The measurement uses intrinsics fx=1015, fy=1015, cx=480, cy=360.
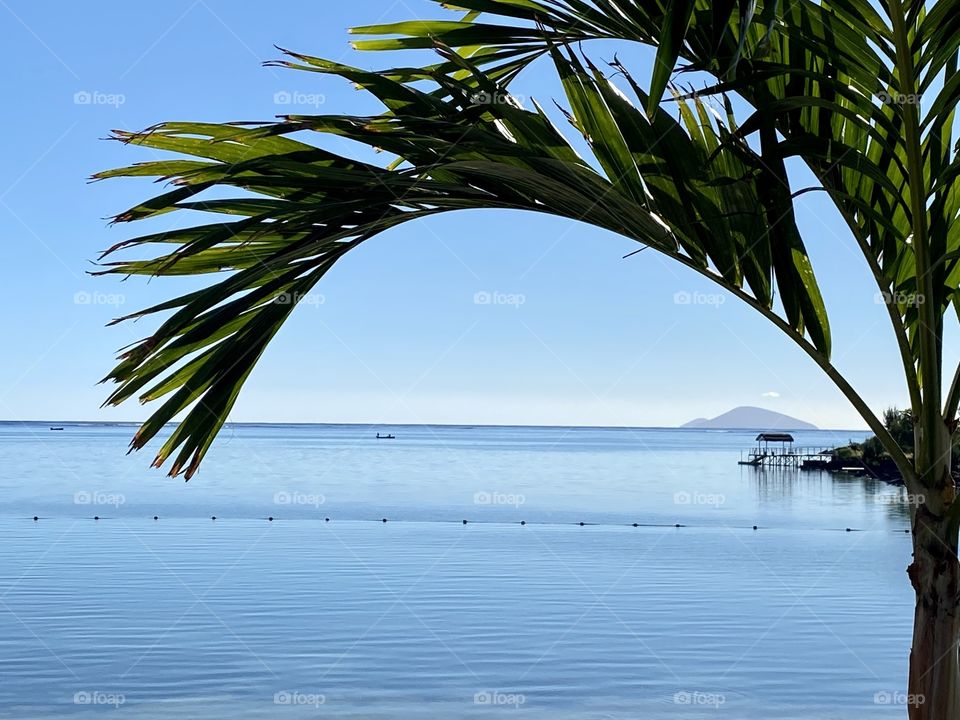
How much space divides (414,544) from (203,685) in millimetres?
13020

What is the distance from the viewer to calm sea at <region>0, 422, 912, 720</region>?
33.2ft

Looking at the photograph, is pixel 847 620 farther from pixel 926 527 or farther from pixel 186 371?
pixel 186 371

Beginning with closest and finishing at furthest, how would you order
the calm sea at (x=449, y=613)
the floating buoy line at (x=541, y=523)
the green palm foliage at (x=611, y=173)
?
the green palm foliage at (x=611, y=173) → the calm sea at (x=449, y=613) → the floating buoy line at (x=541, y=523)

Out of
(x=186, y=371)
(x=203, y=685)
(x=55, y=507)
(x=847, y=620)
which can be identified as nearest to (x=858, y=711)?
(x=847, y=620)

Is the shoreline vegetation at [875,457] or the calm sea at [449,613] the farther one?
the shoreline vegetation at [875,457]

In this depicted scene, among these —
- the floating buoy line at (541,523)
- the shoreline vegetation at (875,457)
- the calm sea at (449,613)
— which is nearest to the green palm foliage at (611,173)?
the calm sea at (449,613)

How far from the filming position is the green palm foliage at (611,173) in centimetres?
252

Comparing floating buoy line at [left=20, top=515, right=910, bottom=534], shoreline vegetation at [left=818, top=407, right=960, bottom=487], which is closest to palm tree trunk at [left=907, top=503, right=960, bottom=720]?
floating buoy line at [left=20, top=515, right=910, bottom=534]

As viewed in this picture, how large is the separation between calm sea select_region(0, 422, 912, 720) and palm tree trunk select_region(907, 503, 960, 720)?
7070mm

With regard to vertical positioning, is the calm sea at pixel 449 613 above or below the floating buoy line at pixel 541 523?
above

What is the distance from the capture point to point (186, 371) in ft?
9.50

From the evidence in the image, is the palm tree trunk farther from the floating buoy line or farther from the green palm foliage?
the floating buoy line

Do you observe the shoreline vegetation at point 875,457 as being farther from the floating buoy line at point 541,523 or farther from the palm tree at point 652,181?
the palm tree at point 652,181


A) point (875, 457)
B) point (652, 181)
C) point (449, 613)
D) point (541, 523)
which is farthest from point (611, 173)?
point (875, 457)
